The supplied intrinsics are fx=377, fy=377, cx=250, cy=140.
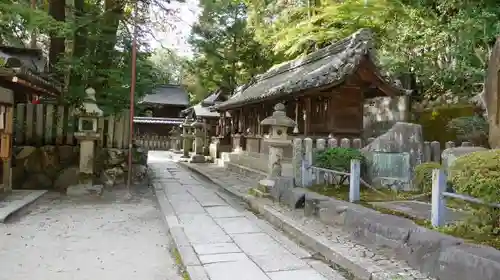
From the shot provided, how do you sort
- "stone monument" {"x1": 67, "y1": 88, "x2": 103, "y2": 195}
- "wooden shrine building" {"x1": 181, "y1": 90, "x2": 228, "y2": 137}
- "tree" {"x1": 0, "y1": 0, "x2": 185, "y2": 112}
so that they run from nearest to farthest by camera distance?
1. "stone monument" {"x1": 67, "y1": 88, "x2": 103, "y2": 195}
2. "tree" {"x1": 0, "y1": 0, "x2": 185, "y2": 112}
3. "wooden shrine building" {"x1": 181, "y1": 90, "x2": 228, "y2": 137}

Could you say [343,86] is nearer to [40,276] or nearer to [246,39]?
[40,276]

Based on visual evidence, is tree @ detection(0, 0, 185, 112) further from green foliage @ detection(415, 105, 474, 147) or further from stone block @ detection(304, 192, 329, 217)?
green foliage @ detection(415, 105, 474, 147)

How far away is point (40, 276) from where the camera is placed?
4.44m

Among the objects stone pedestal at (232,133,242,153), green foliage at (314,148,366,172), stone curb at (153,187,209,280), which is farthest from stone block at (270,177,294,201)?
stone pedestal at (232,133,242,153)

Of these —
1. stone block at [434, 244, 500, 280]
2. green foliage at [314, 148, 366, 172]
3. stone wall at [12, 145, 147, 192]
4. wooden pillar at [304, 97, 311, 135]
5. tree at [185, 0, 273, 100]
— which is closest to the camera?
stone block at [434, 244, 500, 280]

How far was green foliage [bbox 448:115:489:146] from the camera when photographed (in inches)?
406

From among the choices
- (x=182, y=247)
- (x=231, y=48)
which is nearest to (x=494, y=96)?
(x=182, y=247)

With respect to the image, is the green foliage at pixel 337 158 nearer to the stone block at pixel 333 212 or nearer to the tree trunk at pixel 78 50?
the stone block at pixel 333 212

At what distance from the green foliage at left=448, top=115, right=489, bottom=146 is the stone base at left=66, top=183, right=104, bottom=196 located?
1022 centimetres

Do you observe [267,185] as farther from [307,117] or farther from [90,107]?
[90,107]

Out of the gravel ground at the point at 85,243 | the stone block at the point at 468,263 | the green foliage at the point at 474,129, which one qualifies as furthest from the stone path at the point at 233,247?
the green foliage at the point at 474,129

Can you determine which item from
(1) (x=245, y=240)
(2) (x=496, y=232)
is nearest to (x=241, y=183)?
(1) (x=245, y=240)

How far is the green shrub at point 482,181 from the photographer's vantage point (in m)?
3.58

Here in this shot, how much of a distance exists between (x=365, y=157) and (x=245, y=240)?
358 centimetres
